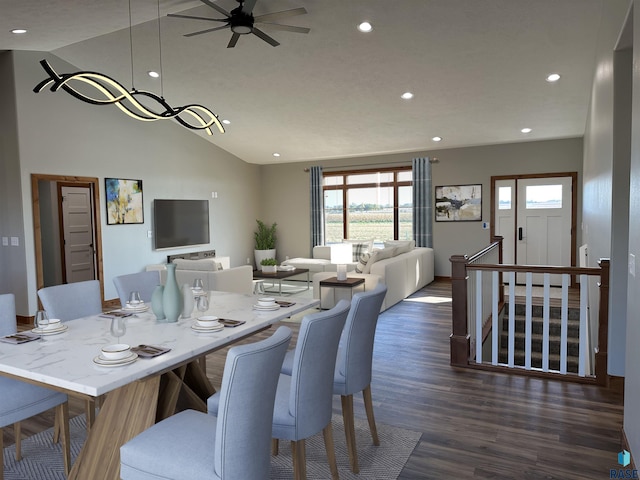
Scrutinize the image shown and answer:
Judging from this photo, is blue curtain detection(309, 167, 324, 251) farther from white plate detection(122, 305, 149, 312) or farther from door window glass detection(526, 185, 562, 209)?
white plate detection(122, 305, 149, 312)

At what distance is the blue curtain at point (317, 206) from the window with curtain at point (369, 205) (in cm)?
15

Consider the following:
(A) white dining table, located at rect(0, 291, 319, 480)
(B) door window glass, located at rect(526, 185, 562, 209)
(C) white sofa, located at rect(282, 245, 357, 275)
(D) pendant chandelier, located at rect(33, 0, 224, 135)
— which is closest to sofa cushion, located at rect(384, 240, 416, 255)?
(C) white sofa, located at rect(282, 245, 357, 275)

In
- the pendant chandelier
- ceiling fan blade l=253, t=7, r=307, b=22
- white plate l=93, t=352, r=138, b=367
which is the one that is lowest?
white plate l=93, t=352, r=138, b=367

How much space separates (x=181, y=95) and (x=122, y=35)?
159cm

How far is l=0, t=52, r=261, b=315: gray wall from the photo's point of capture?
6348 millimetres

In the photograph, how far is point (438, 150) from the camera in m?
9.23

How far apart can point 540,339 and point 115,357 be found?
561 centimetres

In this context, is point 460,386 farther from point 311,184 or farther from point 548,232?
point 311,184

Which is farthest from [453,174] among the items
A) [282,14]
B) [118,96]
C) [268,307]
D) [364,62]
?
[268,307]

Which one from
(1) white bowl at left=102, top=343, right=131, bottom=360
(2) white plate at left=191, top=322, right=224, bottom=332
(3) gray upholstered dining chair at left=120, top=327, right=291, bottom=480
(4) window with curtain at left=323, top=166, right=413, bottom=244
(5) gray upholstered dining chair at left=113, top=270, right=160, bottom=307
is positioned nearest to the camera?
(3) gray upholstered dining chair at left=120, top=327, right=291, bottom=480

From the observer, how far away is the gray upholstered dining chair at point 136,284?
11.6ft

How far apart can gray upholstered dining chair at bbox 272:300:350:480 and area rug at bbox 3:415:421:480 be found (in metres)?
0.51

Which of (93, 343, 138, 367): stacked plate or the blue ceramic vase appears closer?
(93, 343, 138, 367): stacked plate

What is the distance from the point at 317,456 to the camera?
2695mm
